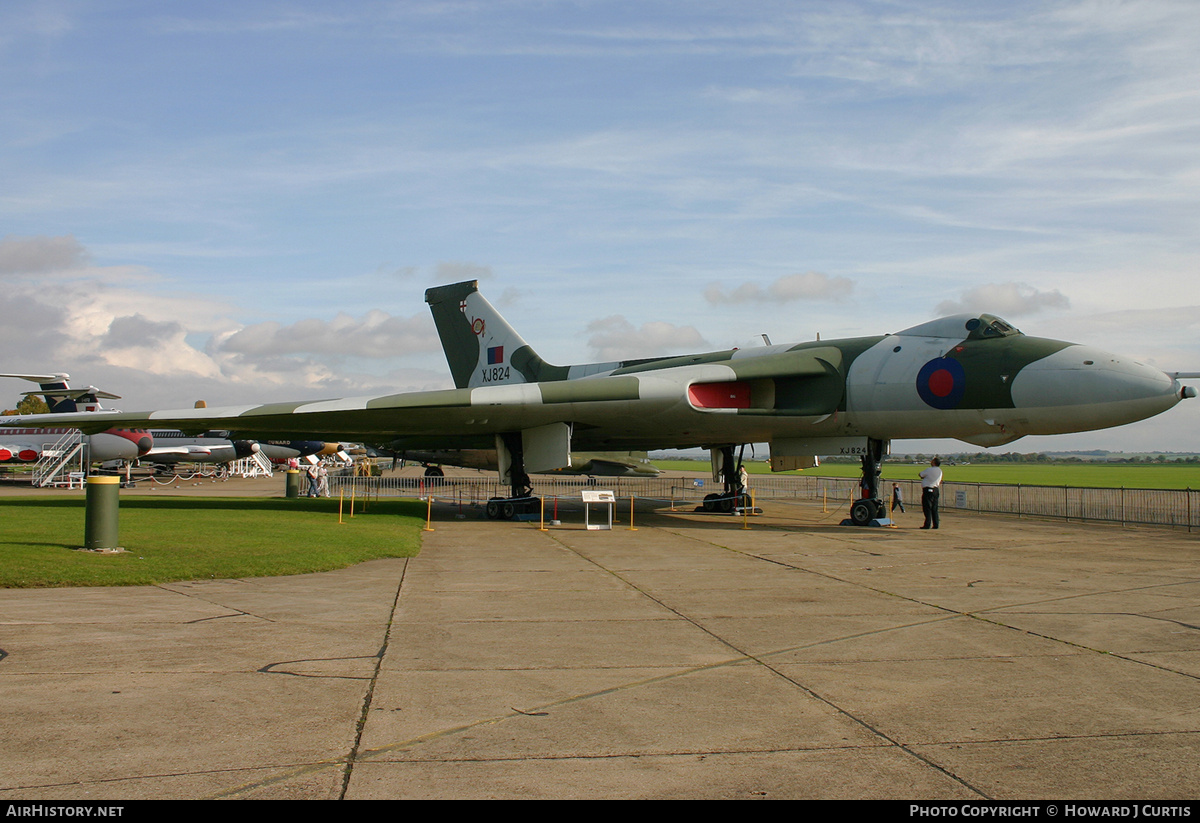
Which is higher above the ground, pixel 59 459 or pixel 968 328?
pixel 968 328

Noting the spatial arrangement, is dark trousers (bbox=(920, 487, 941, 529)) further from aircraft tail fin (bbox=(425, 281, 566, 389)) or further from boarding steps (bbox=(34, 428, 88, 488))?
boarding steps (bbox=(34, 428, 88, 488))

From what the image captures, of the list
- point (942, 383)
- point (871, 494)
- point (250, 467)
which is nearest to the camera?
point (942, 383)

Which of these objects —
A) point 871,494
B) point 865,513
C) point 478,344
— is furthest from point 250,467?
point 865,513

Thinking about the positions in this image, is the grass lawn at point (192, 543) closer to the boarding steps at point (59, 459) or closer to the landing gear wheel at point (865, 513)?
the landing gear wheel at point (865, 513)

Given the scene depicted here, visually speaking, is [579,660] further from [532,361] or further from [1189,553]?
[532,361]

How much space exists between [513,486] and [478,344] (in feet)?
15.0

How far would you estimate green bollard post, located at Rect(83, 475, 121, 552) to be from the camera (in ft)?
29.4

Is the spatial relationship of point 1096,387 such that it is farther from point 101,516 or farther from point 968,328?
point 101,516

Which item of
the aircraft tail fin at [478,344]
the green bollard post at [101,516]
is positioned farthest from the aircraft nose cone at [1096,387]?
the green bollard post at [101,516]

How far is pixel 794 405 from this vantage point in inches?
598

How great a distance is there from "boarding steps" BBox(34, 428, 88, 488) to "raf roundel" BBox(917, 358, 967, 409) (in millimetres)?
30496

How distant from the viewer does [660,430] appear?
16422 mm

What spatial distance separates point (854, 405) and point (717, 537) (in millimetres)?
3718

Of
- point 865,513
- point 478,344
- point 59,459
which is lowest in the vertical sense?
point 865,513
